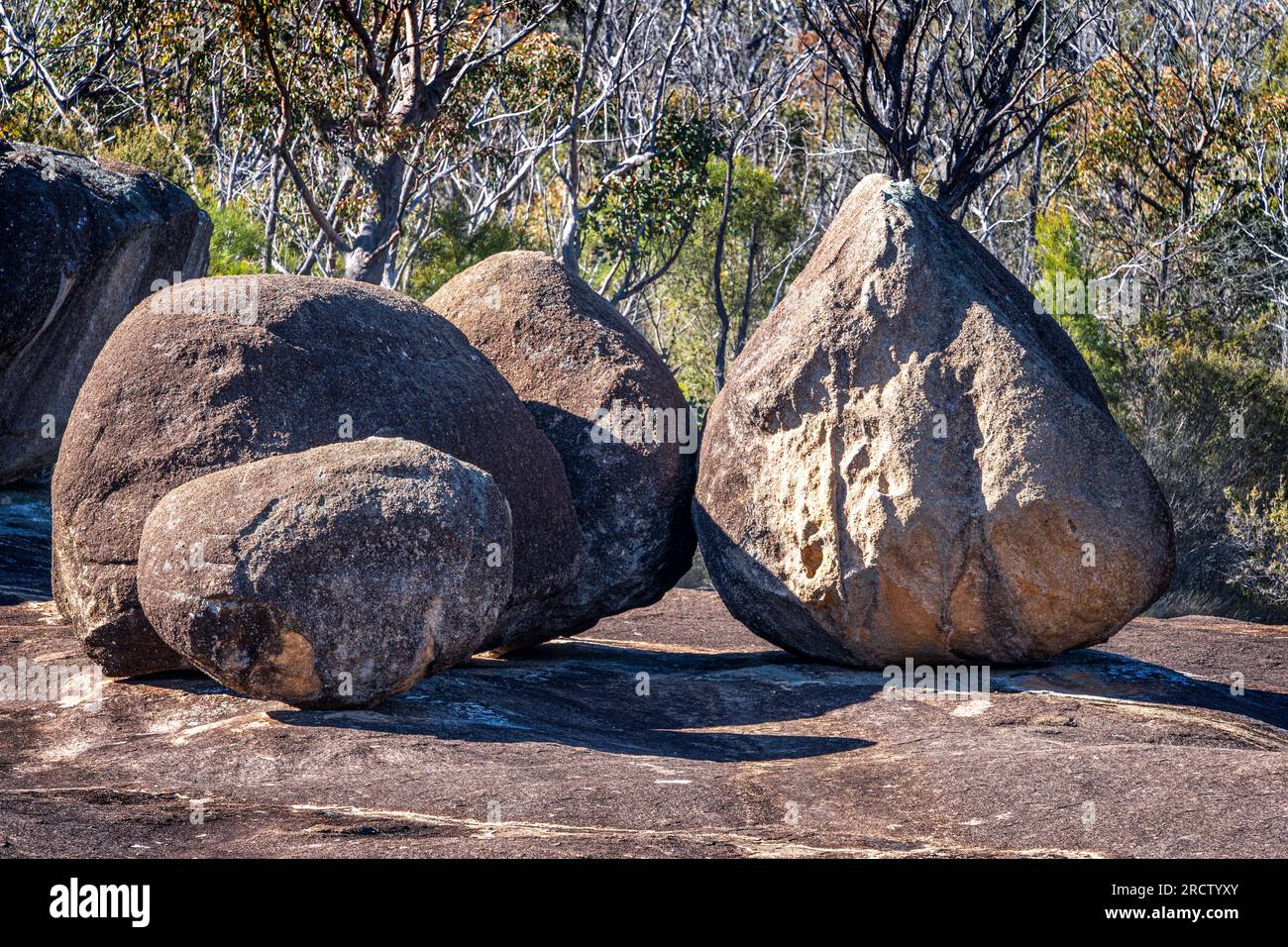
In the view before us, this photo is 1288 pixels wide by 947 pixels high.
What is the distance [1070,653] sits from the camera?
8.13m

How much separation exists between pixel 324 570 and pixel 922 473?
3100 mm

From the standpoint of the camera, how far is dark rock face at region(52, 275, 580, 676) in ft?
22.1

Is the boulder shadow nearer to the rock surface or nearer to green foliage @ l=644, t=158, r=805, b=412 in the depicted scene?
the rock surface

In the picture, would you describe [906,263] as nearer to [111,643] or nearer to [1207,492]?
[111,643]

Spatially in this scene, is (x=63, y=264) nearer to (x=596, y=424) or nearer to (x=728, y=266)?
(x=596, y=424)

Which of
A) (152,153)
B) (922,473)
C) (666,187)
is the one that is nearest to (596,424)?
(922,473)

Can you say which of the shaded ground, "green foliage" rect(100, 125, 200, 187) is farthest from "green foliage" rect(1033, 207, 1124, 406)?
"green foliage" rect(100, 125, 200, 187)

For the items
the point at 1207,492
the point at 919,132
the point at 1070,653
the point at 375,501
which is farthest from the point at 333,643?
the point at 1207,492

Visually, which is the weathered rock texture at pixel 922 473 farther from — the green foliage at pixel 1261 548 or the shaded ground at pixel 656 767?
the green foliage at pixel 1261 548

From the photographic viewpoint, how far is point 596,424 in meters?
8.32

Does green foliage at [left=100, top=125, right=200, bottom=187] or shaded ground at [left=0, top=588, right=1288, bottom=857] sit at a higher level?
green foliage at [left=100, top=125, right=200, bottom=187]

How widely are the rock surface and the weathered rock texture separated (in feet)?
6.89

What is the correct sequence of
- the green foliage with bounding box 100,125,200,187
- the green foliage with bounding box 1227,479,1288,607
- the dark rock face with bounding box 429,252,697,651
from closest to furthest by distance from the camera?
the dark rock face with bounding box 429,252,697,651 → the green foliage with bounding box 1227,479,1288,607 → the green foliage with bounding box 100,125,200,187

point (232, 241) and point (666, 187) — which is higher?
point (666, 187)
